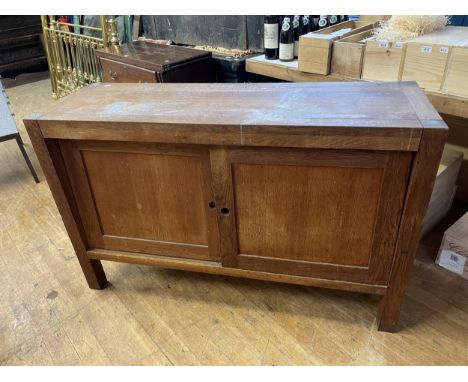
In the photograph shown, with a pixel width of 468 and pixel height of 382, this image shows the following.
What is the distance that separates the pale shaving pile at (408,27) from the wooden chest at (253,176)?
1.23 ft

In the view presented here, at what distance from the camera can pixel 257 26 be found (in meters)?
2.30

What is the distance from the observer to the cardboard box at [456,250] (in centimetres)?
152

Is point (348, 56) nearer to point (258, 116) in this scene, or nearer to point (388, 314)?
point (258, 116)

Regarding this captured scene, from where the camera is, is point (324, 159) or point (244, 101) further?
point (244, 101)

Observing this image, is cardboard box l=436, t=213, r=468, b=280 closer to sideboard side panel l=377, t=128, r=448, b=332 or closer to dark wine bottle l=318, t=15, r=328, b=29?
sideboard side panel l=377, t=128, r=448, b=332

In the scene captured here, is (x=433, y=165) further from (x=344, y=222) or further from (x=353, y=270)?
(x=353, y=270)

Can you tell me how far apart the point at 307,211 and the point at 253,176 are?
20 centimetres

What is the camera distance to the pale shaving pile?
1504mm

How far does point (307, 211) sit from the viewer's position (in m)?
1.17

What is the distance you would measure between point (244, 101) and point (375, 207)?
519 mm

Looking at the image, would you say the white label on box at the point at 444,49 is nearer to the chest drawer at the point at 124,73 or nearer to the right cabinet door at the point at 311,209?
the right cabinet door at the point at 311,209

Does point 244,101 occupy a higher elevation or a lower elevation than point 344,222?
higher

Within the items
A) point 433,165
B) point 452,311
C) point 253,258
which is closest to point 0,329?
point 253,258

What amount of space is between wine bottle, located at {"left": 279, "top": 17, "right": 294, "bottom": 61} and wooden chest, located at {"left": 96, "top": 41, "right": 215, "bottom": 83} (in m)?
0.55
